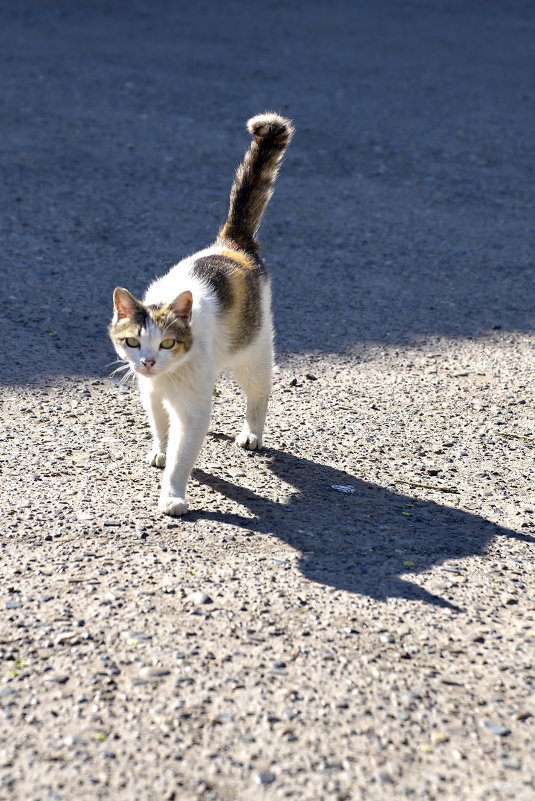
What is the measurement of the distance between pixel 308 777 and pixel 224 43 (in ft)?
35.5

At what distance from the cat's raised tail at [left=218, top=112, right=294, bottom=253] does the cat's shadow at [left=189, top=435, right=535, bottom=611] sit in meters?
1.06

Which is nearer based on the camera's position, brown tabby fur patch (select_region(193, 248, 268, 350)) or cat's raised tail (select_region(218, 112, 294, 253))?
brown tabby fur patch (select_region(193, 248, 268, 350))

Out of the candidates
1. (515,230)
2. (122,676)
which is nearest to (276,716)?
(122,676)

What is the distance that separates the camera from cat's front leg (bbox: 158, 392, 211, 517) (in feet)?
12.0

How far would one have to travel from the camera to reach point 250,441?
427 centimetres

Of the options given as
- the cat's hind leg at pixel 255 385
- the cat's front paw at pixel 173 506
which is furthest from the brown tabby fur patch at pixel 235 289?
the cat's front paw at pixel 173 506

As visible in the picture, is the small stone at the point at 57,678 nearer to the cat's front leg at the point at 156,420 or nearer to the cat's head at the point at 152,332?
the cat's head at the point at 152,332

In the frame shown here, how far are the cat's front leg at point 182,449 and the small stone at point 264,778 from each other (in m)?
1.34

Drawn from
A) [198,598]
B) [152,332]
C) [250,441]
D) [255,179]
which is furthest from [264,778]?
[255,179]

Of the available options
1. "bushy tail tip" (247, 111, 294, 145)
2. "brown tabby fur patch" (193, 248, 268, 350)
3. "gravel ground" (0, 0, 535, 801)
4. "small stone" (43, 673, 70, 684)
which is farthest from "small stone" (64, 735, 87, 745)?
"bushy tail tip" (247, 111, 294, 145)

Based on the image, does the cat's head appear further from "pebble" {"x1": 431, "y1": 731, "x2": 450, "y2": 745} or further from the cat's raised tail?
"pebble" {"x1": 431, "y1": 731, "x2": 450, "y2": 745}

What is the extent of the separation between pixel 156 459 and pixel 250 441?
44cm

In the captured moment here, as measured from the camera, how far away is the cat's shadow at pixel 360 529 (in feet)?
10.9

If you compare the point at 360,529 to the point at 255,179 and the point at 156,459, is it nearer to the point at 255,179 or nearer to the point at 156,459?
the point at 156,459
